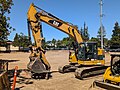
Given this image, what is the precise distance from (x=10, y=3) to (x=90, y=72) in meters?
11.0

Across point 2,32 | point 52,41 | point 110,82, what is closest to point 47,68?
point 110,82

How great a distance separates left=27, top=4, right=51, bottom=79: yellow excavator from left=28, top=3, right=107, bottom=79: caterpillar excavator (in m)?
0.39

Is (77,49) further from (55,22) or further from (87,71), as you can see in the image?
(87,71)

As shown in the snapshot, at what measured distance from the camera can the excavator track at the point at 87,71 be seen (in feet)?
51.1

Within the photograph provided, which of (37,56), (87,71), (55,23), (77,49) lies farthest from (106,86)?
(55,23)

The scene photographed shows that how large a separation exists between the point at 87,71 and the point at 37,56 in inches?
138

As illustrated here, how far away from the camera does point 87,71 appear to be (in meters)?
16.2

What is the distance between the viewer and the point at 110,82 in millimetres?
11414

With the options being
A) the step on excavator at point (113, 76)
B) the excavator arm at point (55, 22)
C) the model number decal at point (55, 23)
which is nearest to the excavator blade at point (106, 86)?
the step on excavator at point (113, 76)

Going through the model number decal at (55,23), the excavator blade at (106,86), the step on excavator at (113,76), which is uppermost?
the model number decal at (55,23)

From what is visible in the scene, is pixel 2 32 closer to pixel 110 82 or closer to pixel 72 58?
pixel 72 58

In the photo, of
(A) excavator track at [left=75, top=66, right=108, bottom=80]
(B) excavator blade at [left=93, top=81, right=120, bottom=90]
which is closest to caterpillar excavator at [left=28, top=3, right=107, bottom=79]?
(A) excavator track at [left=75, top=66, right=108, bottom=80]

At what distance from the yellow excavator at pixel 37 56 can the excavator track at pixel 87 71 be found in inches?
78.2

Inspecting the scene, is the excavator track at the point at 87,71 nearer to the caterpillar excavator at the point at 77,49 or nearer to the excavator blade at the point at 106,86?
the caterpillar excavator at the point at 77,49
